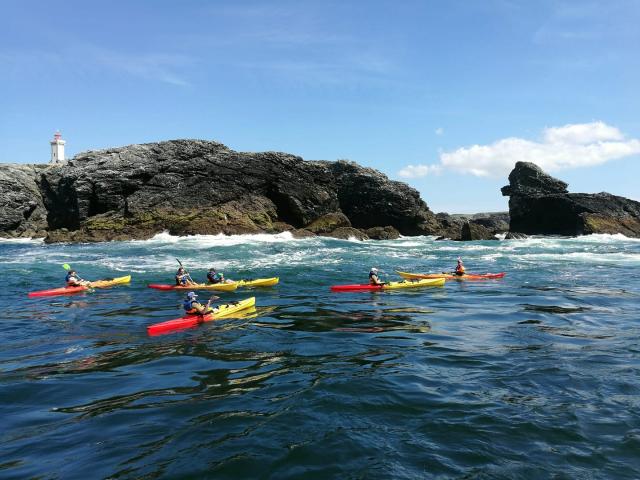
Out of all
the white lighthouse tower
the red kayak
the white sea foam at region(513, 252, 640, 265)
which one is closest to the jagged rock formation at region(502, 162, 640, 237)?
the white sea foam at region(513, 252, 640, 265)

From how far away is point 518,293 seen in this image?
66.2 feet

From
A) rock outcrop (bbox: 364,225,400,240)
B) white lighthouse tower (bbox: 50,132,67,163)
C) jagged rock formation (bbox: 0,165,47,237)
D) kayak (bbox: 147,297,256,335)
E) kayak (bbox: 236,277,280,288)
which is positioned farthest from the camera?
white lighthouse tower (bbox: 50,132,67,163)

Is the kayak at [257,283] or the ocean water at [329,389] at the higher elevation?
the kayak at [257,283]

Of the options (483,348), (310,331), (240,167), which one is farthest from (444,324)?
(240,167)

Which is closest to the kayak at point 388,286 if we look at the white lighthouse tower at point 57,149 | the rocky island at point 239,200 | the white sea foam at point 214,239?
the white sea foam at point 214,239

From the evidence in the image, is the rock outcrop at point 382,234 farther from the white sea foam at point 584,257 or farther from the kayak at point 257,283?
the kayak at point 257,283

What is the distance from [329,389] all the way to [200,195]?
47.8 metres

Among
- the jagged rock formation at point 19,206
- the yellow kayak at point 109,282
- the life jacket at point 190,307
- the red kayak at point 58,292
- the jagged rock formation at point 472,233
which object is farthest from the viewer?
the jagged rock formation at point 19,206

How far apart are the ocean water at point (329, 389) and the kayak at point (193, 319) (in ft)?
1.25

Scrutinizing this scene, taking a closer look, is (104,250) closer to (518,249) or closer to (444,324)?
(444,324)

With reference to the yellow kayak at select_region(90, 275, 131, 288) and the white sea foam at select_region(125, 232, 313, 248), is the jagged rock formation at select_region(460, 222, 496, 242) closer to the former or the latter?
the white sea foam at select_region(125, 232, 313, 248)

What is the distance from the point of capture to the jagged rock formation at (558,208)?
61094mm

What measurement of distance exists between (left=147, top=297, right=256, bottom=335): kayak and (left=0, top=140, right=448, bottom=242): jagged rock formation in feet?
115

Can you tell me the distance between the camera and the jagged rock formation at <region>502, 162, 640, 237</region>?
200 feet
